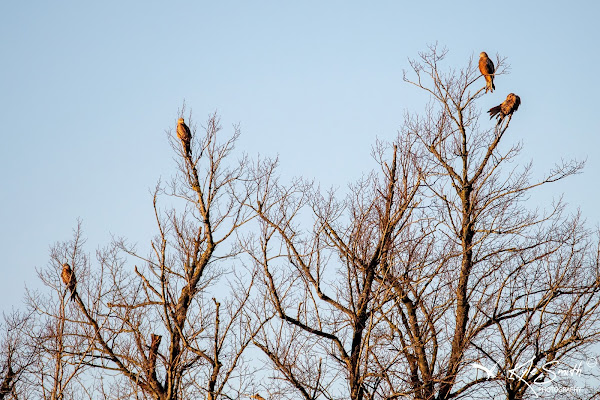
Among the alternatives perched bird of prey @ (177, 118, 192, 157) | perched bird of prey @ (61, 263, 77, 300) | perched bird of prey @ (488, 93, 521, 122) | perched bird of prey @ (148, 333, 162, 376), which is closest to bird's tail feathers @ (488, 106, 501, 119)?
perched bird of prey @ (488, 93, 521, 122)

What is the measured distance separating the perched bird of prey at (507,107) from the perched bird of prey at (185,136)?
17.0 ft

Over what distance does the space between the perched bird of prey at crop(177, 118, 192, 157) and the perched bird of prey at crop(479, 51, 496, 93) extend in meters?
5.17

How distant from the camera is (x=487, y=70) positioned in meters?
14.0

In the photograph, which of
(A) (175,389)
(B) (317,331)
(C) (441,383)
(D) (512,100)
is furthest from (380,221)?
(D) (512,100)

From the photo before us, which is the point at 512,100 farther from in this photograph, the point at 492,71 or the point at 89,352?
the point at 89,352

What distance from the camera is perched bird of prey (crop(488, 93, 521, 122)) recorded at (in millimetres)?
13727

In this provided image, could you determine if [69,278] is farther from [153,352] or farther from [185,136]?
[185,136]

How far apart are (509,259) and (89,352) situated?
6.99 metres

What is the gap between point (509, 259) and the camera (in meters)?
13.7

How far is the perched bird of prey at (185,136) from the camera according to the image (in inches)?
507

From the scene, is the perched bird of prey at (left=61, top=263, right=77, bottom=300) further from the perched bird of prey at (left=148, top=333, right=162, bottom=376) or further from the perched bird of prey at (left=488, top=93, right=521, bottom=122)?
the perched bird of prey at (left=488, top=93, right=521, bottom=122)

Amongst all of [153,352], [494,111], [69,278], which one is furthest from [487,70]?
[69,278]

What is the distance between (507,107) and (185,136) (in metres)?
5.44

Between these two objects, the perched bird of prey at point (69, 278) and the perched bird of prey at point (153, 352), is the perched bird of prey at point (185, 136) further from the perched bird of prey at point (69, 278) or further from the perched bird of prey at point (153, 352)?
the perched bird of prey at point (153, 352)
